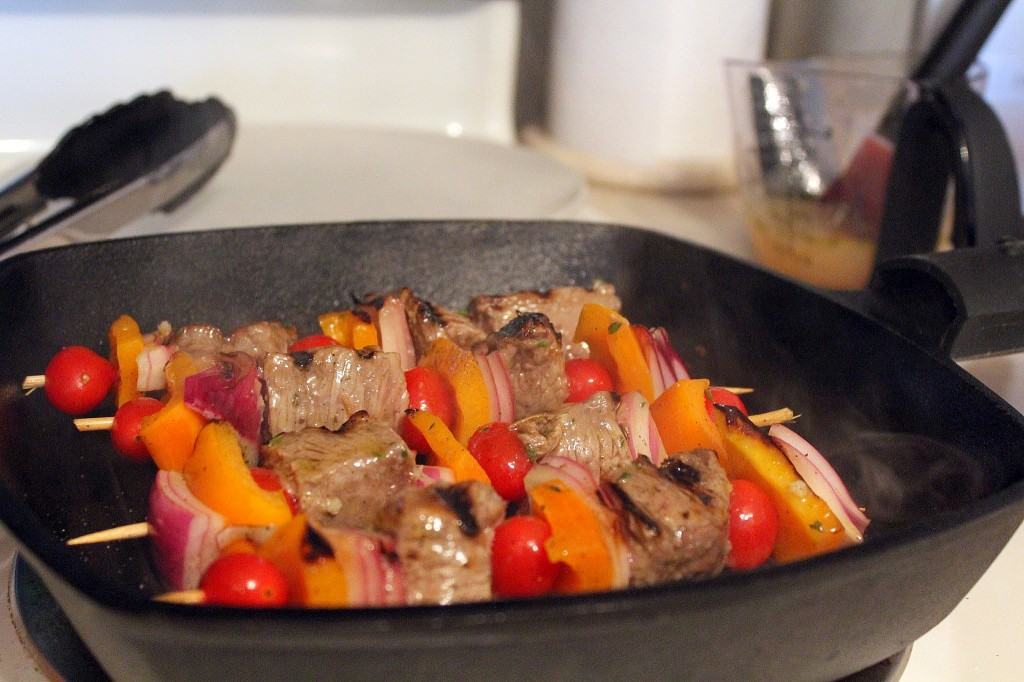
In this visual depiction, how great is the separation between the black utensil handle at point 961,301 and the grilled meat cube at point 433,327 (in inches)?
28.1

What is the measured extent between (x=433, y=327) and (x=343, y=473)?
444 mm

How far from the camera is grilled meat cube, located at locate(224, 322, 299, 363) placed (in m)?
1.68

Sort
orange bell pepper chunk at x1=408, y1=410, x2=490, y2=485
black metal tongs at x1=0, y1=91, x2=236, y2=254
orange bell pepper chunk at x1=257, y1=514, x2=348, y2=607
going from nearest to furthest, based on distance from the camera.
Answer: orange bell pepper chunk at x1=257, y1=514, x2=348, y2=607 < orange bell pepper chunk at x1=408, y1=410, x2=490, y2=485 < black metal tongs at x1=0, y1=91, x2=236, y2=254

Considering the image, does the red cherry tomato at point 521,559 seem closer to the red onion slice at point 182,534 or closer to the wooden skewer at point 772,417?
the red onion slice at point 182,534

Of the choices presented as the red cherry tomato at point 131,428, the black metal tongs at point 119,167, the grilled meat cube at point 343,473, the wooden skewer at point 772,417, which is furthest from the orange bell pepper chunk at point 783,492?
the black metal tongs at point 119,167

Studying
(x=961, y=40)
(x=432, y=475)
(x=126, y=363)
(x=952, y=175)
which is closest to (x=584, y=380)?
(x=432, y=475)

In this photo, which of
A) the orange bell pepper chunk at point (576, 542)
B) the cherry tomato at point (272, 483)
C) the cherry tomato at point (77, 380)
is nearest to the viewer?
the orange bell pepper chunk at point (576, 542)

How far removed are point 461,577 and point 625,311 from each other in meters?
0.99

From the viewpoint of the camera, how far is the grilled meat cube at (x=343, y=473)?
134cm

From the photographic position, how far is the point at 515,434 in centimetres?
153

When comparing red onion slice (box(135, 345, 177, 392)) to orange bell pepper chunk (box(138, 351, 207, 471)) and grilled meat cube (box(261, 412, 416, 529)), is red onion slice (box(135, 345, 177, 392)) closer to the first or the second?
orange bell pepper chunk (box(138, 351, 207, 471))

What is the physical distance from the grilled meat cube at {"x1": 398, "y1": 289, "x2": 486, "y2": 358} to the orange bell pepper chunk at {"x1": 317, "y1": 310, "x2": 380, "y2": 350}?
0.07 m

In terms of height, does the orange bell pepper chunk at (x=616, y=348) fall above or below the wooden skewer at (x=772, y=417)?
above

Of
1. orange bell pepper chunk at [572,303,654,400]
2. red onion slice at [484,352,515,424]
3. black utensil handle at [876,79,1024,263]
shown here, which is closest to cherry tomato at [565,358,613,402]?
orange bell pepper chunk at [572,303,654,400]
